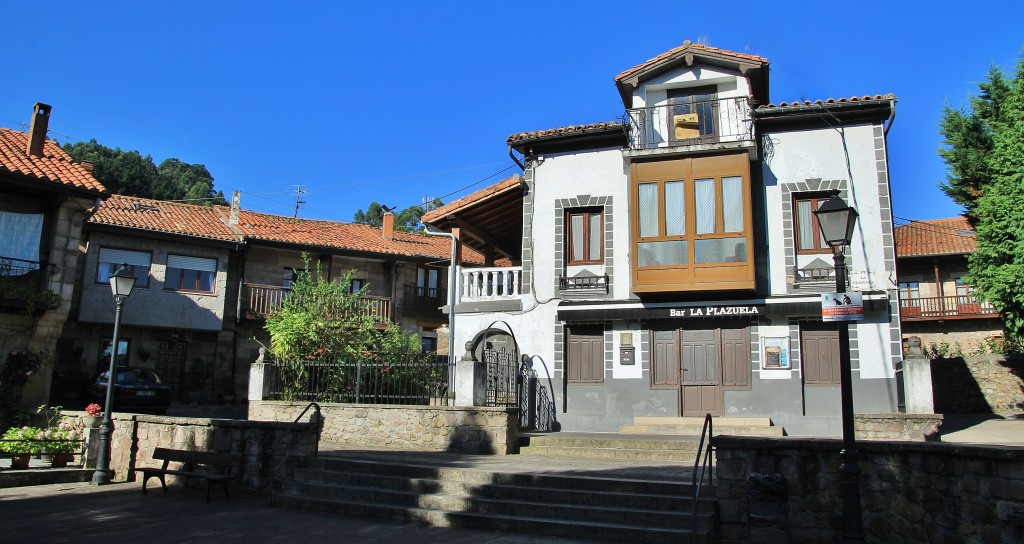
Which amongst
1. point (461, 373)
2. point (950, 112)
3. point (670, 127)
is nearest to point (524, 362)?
point (461, 373)

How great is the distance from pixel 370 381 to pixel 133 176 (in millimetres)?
42128

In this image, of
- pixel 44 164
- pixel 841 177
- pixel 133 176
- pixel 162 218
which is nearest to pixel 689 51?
pixel 841 177

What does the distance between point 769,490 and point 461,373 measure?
7077mm

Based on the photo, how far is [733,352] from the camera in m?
15.7

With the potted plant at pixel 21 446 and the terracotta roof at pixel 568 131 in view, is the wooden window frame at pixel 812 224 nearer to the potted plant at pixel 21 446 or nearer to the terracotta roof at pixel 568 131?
the terracotta roof at pixel 568 131

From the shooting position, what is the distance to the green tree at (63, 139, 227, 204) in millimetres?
46375

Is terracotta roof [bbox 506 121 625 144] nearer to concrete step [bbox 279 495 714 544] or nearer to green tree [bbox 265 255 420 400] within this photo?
green tree [bbox 265 255 420 400]

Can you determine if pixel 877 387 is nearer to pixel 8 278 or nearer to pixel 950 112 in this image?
pixel 950 112

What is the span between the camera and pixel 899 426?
12820 millimetres

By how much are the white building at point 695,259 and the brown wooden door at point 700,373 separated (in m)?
0.03

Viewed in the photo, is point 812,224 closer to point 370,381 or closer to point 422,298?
point 370,381

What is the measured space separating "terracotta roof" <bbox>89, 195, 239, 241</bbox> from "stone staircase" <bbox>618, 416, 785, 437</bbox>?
18.8 metres

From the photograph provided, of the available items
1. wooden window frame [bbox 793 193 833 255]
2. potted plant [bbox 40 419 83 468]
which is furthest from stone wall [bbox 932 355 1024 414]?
potted plant [bbox 40 419 83 468]

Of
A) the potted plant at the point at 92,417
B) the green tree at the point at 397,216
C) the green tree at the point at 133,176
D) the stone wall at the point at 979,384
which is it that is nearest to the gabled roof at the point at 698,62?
the potted plant at the point at 92,417
